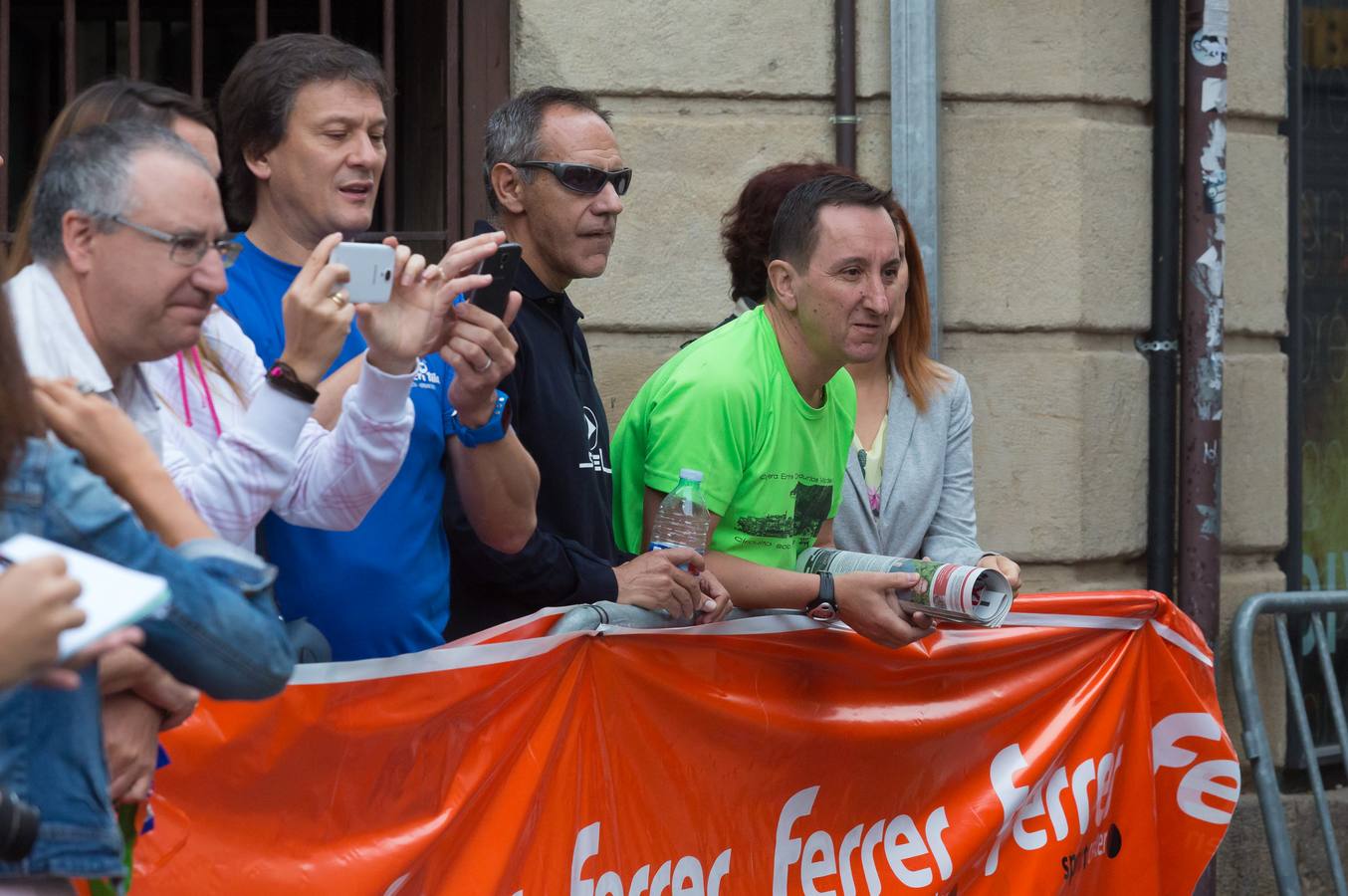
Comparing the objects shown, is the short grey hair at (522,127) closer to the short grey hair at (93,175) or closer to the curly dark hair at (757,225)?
the curly dark hair at (757,225)

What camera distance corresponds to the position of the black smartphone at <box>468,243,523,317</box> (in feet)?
9.87

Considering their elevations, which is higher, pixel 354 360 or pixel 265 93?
pixel 265 93

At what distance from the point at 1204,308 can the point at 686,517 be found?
2.94 meters

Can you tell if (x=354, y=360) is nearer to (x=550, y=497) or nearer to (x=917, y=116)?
(x=550, y=497)

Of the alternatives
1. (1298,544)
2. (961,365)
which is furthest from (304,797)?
(1298,544)

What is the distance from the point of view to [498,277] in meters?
3.04

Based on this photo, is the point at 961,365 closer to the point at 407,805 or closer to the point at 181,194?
the point at 407,805

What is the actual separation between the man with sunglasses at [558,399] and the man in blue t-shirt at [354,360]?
14 cm

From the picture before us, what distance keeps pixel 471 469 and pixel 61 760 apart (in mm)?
1325

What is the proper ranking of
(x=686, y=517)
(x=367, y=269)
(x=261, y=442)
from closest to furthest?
(x=261, y=442)
(x=367, y=269)
(x=686, y=517)

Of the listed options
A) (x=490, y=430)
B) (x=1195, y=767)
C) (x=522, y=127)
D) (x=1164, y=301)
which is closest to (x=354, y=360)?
(x=490, y=430)

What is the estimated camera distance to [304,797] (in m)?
2.80

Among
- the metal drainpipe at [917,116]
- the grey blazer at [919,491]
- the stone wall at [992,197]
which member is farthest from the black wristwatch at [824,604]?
the metal drainpipe at [917,116]

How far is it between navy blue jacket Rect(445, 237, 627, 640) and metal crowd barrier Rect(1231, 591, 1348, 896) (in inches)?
94.3
